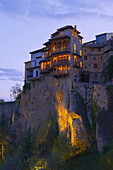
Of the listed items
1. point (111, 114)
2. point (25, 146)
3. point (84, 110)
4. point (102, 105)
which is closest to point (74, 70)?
point (84, 110)

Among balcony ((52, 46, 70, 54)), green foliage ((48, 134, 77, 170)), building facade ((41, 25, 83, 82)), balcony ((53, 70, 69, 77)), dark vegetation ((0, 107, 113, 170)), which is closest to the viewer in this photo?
dark vegetation ((0, 107, 113, 170))

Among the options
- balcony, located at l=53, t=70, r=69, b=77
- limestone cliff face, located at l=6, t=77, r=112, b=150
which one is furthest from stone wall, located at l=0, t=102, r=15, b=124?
balcony, located at l=53, t=70, r=69, b=77

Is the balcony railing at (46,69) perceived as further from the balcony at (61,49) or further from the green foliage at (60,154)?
the green foliage at (60,154)

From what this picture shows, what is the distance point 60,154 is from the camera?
38.5 metres

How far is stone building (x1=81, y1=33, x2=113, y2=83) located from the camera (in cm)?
6657

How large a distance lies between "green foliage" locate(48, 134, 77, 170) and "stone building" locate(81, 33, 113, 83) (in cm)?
2963

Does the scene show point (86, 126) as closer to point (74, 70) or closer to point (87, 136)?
point (87, 136)

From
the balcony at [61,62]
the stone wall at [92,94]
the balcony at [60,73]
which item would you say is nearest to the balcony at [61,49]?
the balcony at [61,62]

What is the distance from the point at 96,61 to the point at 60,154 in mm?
42099

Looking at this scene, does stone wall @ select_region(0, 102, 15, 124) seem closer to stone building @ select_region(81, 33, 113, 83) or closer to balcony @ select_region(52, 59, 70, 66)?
balcony @ select_region(52, 59, 70, 66)

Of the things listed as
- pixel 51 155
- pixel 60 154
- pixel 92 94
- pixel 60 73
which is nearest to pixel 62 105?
pixel 60 73

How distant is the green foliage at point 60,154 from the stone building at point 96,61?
29628 mm

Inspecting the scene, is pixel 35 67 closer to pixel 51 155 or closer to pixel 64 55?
pixel 64 55

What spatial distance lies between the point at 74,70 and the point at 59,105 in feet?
42.8
